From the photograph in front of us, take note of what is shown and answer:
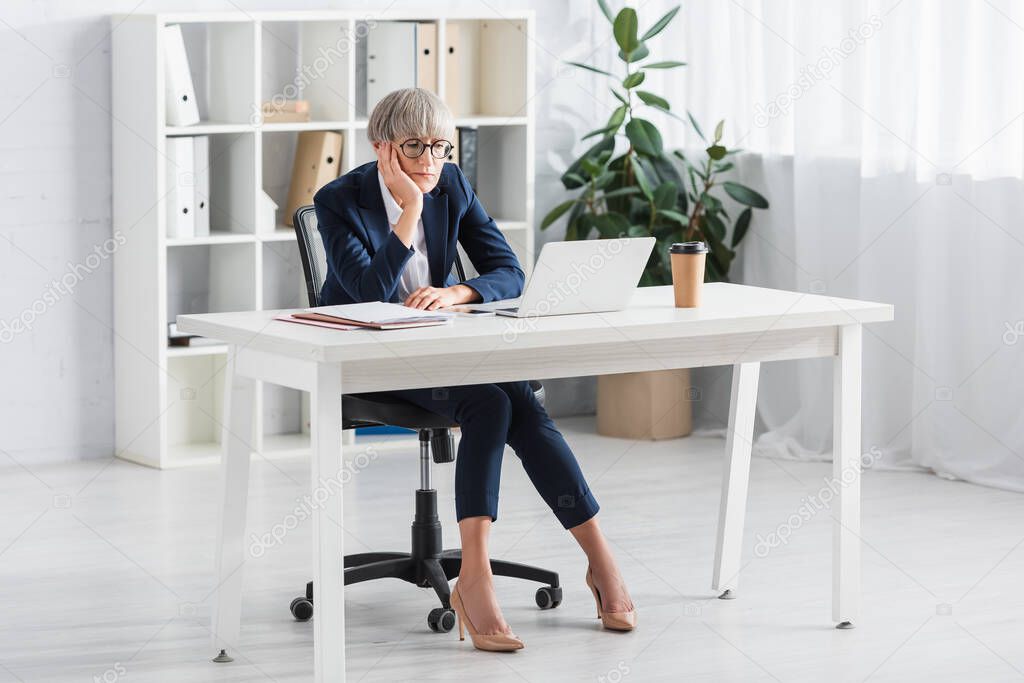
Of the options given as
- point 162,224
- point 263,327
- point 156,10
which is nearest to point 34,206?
point 162,224

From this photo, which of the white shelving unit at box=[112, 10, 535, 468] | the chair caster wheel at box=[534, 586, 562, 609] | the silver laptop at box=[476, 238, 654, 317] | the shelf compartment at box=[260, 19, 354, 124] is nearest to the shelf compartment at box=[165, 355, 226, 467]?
the white shelving unit at box=[112, 10, 535, 468]

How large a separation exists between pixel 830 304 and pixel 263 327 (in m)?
1.15

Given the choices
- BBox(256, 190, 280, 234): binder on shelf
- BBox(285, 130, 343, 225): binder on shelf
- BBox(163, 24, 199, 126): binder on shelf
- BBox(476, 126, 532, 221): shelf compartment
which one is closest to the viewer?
BBox(163, 24, 199, 126): binder on shelf

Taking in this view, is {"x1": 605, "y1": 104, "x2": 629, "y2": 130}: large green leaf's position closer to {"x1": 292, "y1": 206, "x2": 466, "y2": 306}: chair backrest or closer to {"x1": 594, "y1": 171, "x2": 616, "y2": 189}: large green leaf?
{"x1": 594, "y1": 171, "x2": 616, "y2": 189}: large green leaf

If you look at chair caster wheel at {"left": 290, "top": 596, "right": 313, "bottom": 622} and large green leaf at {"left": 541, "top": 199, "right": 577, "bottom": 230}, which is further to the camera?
large green leaf at {"left": 541, "top": 199, "right": 577, "bottom": 230}

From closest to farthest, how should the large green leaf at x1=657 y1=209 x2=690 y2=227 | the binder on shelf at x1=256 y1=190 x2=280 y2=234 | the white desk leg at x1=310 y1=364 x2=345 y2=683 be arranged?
the white desk leg at x1=310 y1=364 x2=345 y2=683
the binder on shelf at x1=256 y1=190 x2=280 y2=234
the large green leaf at x1=657 y1=209 x2=690 y2=227

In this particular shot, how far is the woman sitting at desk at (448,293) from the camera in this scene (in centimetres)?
299

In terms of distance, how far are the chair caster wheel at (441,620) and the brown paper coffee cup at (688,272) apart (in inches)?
31.2

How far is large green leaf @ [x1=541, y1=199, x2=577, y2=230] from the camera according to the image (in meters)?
5.25

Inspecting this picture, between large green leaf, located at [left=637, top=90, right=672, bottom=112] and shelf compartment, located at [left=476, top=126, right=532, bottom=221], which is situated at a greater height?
large green leaf, located at [left=637, top=90, right=672, bottom=112]

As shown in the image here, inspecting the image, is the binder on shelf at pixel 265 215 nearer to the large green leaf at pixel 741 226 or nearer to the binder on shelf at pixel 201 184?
the binder on shelf at pixel 201 184

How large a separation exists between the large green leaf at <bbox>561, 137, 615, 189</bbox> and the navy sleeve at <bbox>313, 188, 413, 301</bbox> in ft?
7.10

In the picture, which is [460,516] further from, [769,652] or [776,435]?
[776,435]

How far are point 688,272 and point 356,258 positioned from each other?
2.25ft
